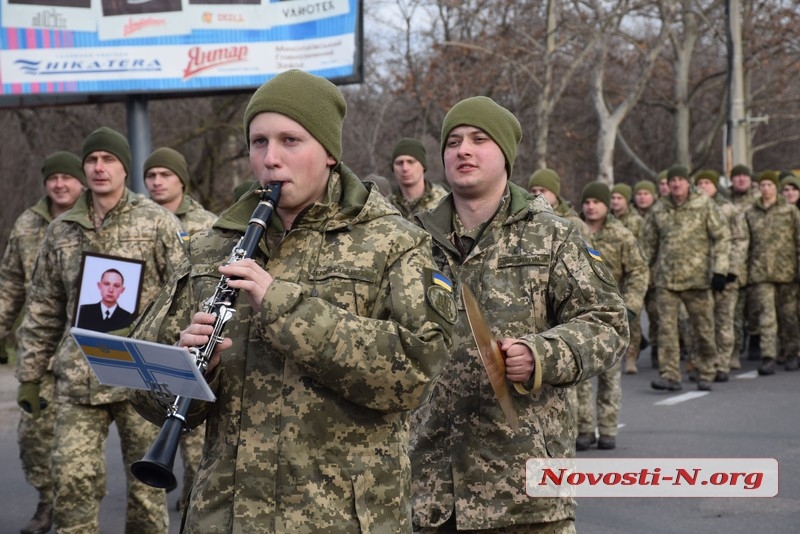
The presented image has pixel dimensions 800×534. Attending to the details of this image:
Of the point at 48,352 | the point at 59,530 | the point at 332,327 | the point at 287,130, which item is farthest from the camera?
the point at 48,352

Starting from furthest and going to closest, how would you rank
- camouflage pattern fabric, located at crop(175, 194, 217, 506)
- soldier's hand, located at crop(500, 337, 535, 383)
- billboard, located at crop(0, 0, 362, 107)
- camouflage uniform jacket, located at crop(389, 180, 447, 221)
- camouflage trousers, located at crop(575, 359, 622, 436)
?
billboard, located at crop(0, 0, 362, 107) → camouflage uniform jacket, located at crop(389, 180, 447, 221) → camouflage trousers, located at crop(575, 359, 622, 436) → camouflage pattern fabric, located at crop(175, 194, 217, 506) → soldier's hand, located at crop(500, 337, 535, 383)

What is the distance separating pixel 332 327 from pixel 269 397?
29 centimetres

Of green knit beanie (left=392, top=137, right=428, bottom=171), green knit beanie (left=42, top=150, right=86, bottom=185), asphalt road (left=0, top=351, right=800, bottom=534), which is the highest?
green knit beanie (left=392, top=137, right=428, bottom=171)

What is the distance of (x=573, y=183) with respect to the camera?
152ft

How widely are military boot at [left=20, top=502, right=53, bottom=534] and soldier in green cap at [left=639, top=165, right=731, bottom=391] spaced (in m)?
6.80

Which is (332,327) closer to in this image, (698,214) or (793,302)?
(698,214)

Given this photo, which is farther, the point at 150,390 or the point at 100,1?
the point at 100,1

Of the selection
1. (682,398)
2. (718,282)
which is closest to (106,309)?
(682,398)

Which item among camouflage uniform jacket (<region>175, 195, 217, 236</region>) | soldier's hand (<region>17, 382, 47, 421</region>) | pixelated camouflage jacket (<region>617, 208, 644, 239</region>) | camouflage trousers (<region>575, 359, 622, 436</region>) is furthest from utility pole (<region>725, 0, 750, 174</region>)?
soldier's hand (<region>17, 382, 47, 421</region>)

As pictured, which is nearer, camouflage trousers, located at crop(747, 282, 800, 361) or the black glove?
the black glove

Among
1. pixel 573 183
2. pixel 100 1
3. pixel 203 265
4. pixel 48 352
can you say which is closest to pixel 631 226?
pixel 100 1

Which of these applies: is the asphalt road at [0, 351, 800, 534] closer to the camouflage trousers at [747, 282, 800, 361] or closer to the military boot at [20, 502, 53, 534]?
the military boot at [20, 502, 53, 534]

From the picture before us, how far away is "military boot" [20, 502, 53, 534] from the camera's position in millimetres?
7629

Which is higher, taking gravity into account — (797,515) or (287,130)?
(287,130)
